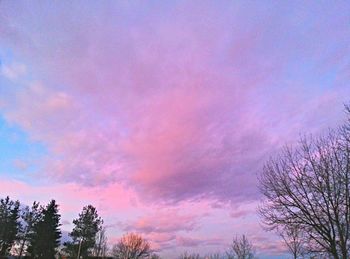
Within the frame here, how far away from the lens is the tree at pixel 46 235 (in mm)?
61281

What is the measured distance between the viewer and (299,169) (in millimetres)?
21156

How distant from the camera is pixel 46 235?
62281 millimetres

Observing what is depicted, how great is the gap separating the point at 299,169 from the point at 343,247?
509 centimetres

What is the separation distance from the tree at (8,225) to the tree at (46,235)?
14.4 ft

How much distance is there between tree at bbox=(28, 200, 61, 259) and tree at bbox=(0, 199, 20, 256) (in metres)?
4.40

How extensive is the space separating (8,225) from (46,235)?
33.2 ft

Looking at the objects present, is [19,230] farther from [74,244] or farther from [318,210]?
[318,210]

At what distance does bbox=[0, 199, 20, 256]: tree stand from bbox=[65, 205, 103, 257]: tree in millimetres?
10980

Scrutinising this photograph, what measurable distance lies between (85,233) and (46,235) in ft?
29.1

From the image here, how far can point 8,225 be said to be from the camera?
6625 cm

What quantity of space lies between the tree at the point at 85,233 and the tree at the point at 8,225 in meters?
11.0

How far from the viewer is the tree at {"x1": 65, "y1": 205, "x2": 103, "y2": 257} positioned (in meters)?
66.7

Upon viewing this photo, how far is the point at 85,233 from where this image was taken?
68938 mm

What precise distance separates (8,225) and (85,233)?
1532 centimetres
